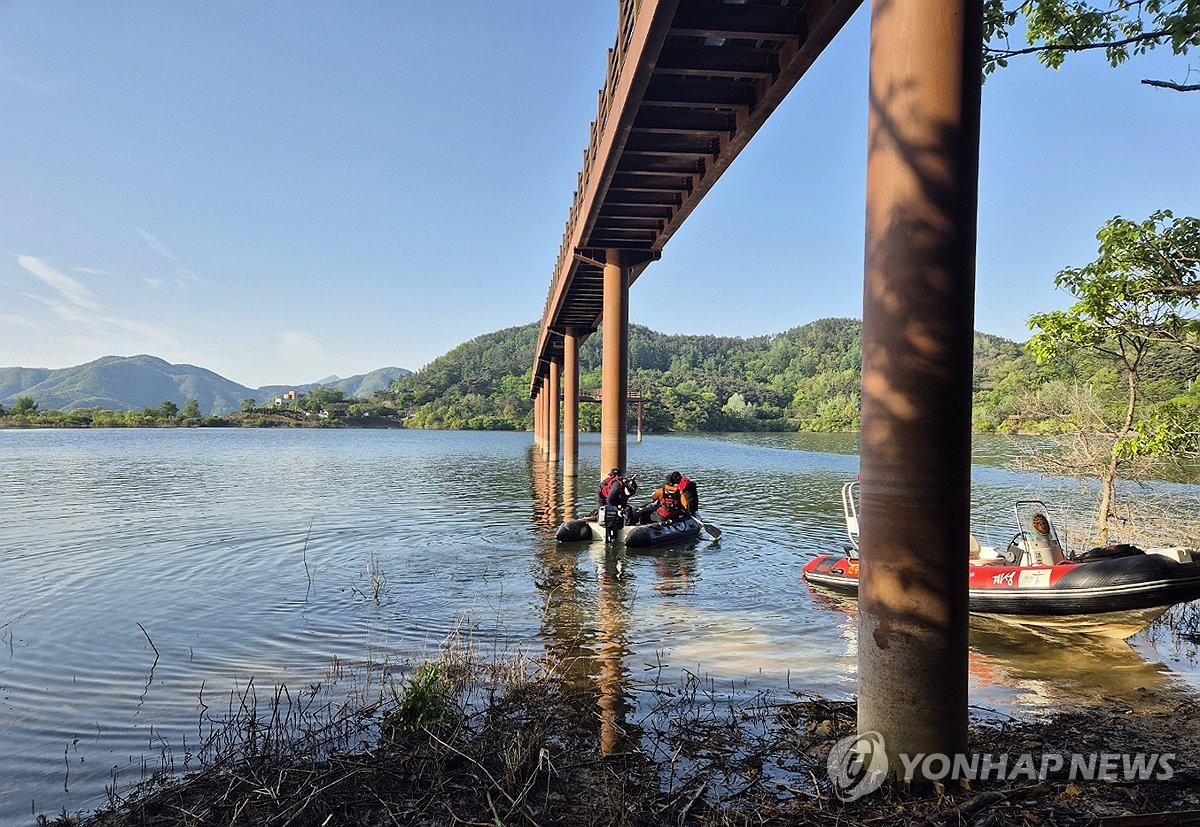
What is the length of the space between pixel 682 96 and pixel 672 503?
896 centimetres

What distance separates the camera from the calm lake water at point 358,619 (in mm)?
6488

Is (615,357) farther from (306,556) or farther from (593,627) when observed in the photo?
(593,627)

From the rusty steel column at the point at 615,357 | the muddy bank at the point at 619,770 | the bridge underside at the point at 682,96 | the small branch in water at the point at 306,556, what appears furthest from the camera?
the rusty steel column at the point at 615,357

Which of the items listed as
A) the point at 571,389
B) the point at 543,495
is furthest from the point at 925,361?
the point at 571,389

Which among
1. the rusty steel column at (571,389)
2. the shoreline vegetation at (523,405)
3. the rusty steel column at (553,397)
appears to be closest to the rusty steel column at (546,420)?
the rusty steel column at (553,397)

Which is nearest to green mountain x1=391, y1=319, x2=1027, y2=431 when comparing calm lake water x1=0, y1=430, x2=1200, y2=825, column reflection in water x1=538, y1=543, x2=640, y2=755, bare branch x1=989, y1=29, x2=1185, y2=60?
Result: calm lake water x1=0, y1=430, x2=1200, y2=825

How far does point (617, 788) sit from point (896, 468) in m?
2.36

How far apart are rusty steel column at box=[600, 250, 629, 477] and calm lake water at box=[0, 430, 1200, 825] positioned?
3.04m

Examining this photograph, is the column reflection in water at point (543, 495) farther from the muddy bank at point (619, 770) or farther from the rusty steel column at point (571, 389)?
the muddy bank at point (619, 770)

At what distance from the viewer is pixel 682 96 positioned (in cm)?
1220

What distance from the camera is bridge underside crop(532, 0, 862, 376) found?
32.5ft

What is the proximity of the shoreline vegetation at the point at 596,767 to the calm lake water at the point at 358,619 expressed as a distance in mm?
749

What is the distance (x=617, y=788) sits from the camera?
4.20 meters

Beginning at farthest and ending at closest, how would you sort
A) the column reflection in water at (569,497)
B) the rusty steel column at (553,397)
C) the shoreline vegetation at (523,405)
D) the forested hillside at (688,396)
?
the forested hillside at (688,396) < the shoreline vegetation at (523,405) < the rusty steel column at (553,397) < the column reflection in water at (569,497)
